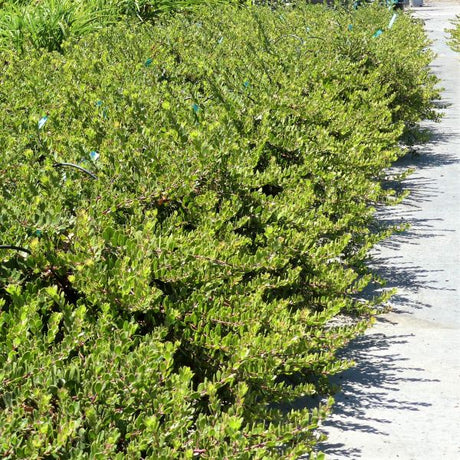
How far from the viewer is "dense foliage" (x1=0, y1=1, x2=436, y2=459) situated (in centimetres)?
300

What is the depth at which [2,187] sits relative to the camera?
4328 mm

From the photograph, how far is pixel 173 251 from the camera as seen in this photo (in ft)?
13.0

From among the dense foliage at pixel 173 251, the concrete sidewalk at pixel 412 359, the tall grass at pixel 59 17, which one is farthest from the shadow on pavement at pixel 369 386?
the tall grass at pixel 59 17

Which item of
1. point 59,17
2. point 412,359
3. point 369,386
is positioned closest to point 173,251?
point 369,386

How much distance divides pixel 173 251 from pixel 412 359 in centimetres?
221

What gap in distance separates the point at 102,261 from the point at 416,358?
255 centimetres

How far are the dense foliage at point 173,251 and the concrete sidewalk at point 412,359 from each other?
275 millimetres

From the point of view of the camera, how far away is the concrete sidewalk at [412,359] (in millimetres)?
4641

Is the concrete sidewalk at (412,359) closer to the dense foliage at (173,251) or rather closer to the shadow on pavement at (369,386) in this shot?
the shadow on pavement at (369,386)

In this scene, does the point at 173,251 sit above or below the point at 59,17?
above

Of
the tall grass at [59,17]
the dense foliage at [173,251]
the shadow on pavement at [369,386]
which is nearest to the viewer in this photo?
the dense foliage at [173,251]

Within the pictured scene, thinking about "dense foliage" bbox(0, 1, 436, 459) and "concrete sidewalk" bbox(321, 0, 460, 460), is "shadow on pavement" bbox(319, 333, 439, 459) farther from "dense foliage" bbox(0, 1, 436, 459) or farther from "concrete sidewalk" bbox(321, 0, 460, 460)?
"dense foliage" bbox(0, 1, 436, 459)

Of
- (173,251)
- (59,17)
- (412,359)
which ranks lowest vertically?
(412,359)

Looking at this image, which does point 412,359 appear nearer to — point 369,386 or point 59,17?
point 369,386
